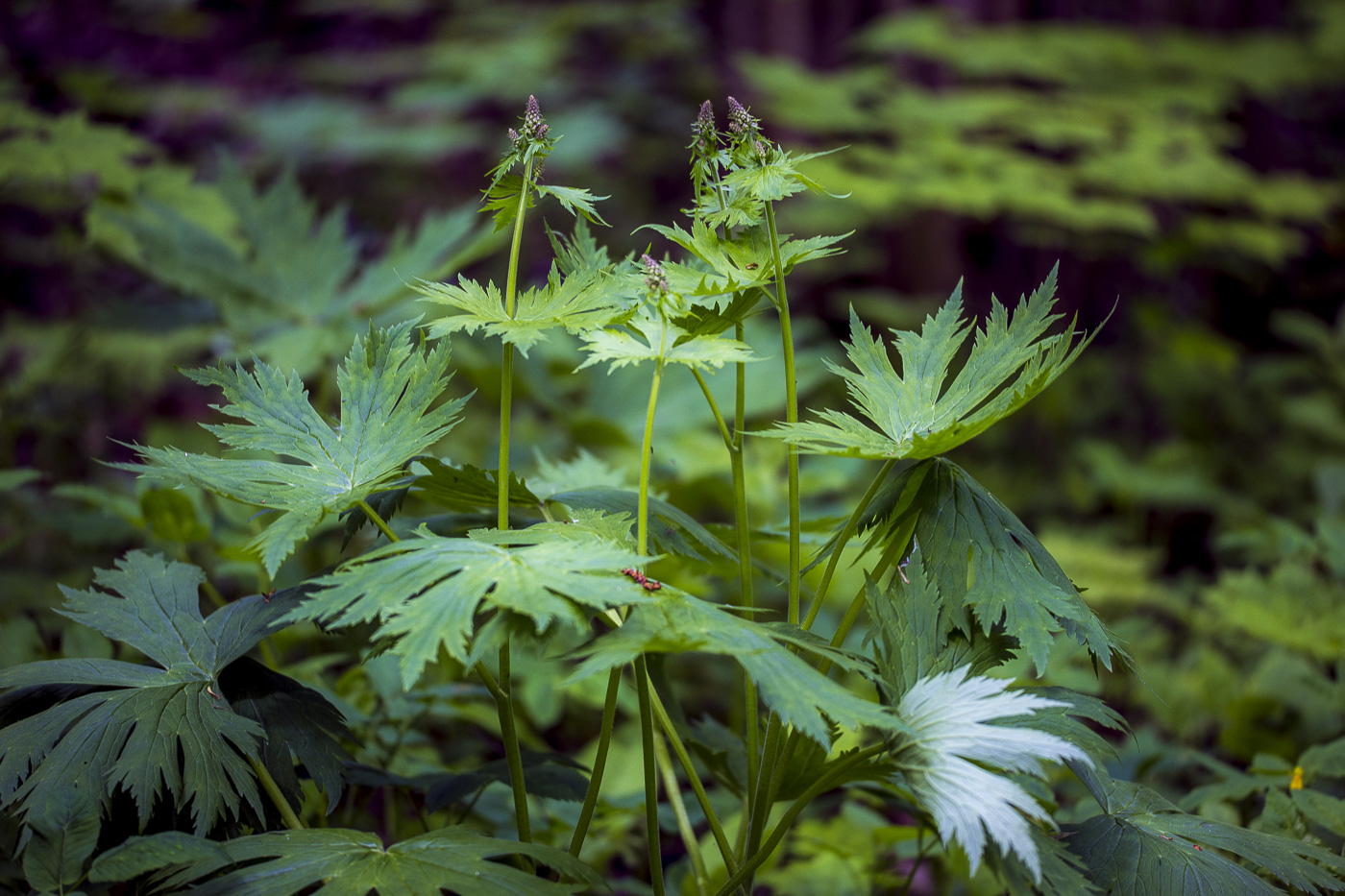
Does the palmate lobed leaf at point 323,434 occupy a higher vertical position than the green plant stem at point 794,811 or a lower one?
higher

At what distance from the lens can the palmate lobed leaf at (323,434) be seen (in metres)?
0.82

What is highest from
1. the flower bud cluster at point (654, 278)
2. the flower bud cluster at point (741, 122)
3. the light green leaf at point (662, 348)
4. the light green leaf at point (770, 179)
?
the flower bud cluster at point (741, 122)

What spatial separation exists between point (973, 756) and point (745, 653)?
0.24m

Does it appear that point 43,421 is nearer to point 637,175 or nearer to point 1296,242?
point 637,175

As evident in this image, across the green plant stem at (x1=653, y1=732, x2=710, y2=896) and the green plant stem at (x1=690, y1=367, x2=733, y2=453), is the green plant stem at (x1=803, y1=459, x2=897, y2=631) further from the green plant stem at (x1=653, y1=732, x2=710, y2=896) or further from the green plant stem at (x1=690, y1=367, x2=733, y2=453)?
the green plant stem at (x1=653, y1=732, x2=710, y2=896)

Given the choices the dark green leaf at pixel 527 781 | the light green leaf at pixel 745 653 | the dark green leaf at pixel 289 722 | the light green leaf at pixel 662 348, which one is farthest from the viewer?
the dark green leaf at pixel 527 781

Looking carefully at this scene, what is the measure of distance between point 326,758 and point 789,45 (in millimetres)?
5151

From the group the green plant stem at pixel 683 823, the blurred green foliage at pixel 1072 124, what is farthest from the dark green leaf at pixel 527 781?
the blurred green foliage at pixel 1072 124

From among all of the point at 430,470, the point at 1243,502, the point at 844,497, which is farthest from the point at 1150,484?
the point at 430,470

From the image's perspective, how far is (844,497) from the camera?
3.25 meters

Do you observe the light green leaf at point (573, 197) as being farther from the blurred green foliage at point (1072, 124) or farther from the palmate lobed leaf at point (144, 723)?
the blurred green foliage at point (1072, 124)

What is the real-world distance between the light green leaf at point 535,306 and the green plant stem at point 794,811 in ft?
1.60

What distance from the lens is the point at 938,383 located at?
0.93m

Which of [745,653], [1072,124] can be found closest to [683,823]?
[745,653]
